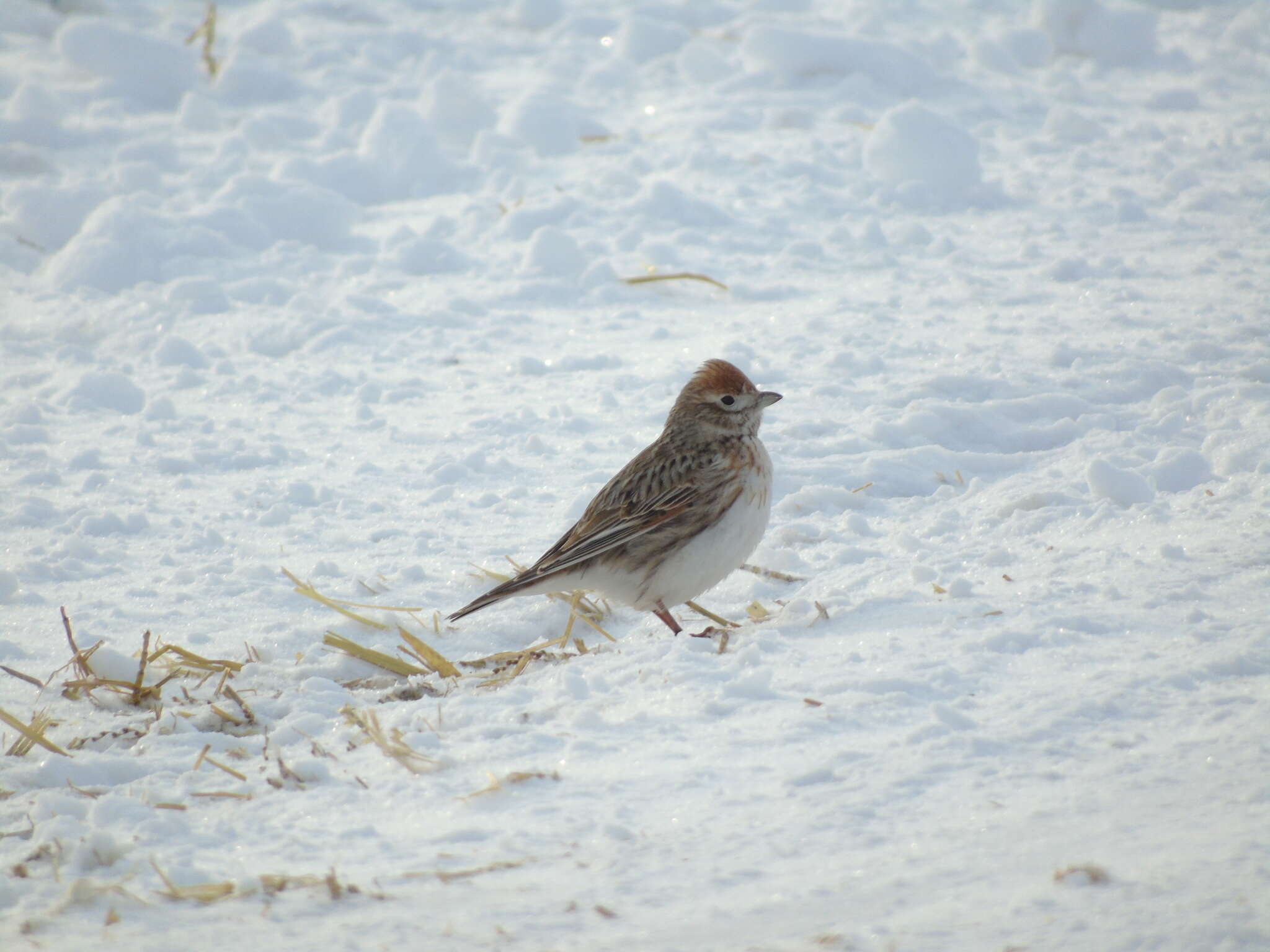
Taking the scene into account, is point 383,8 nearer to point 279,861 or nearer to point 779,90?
point 779,90

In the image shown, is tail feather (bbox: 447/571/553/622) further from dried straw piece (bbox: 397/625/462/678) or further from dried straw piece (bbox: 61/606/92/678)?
dried straw piece (bbox: 61/606/92/678)

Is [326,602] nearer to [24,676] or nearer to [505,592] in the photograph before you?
[505,592]

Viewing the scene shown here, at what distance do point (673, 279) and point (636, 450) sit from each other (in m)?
1.92

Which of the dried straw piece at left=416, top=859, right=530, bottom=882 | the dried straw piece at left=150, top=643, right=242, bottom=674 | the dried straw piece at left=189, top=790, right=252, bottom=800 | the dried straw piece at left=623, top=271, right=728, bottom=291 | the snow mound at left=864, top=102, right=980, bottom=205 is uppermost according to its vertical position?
the snow mound at left=864, top=102, right=980, bottom=205

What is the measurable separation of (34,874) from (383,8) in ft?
31.8

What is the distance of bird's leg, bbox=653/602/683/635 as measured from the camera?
186 inches

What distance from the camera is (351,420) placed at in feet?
21.3

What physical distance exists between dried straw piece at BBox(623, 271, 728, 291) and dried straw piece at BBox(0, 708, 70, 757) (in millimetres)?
4786

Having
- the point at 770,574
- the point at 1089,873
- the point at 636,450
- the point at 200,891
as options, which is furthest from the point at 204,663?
the point at 1089,873

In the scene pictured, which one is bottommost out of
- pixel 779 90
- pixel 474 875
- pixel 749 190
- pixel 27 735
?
pixel 27 735

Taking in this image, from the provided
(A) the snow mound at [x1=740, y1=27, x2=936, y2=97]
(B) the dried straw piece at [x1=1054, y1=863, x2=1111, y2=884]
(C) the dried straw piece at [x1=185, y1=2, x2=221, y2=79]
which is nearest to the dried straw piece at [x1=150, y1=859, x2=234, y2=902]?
(B) the dried straw piece at [x1=1054, y1=863, x2=1111, y2=884]

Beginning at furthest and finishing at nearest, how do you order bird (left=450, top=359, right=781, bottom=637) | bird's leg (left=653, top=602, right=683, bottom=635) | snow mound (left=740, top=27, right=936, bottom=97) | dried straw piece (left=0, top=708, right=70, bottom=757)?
1. snow mound (left=740, top=27, right=936, bottom=97)
2. bird's leg (left=653, top=602, right=683, bottom=635)
3. bird (left=450, top=359, right=781, bottom=637)
4. dried straw piece (left=0, top=708, right=70, bottom=757)

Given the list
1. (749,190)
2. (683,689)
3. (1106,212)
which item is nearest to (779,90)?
(749,190)

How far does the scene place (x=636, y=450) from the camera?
6.16m
